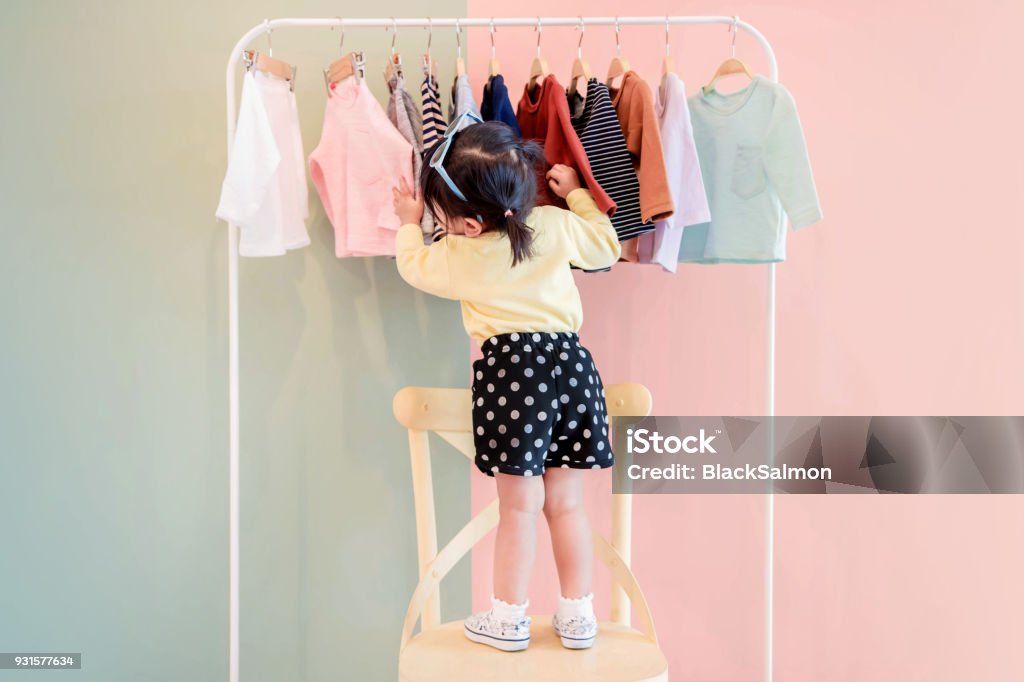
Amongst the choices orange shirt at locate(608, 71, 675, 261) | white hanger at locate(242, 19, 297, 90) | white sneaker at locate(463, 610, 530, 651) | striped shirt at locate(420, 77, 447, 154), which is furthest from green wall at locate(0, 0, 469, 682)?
white sneaker at locate(463, 610, 530, 651)

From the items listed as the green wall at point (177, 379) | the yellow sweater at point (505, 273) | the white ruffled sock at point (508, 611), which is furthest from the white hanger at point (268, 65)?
the white ruffled sock at point (508, 611)

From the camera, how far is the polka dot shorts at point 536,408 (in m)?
1.49

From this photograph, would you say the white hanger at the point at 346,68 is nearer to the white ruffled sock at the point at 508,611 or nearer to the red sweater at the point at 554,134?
the red sweater at the point at 554,134

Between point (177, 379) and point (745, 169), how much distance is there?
1.43 m

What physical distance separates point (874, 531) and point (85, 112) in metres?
2.22

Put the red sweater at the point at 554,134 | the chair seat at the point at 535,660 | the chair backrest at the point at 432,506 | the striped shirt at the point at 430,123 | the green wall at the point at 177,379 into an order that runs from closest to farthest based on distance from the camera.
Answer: the chair seat at the point at 535,660, the chair backrest at the point at 432,506, the red sweater at the point at 554,134, the striped shirt at the point at 430,123, the green wall at the point at 177,379

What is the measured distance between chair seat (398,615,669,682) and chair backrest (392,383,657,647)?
3.3 inches

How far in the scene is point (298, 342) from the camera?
6.99ft

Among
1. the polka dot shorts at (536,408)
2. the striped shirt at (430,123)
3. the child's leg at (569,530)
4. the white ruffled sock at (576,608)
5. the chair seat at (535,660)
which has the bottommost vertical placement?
the chair seat at (535,660)

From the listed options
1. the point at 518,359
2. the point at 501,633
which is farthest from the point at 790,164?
the point at 501,633

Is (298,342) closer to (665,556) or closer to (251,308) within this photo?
(251,308)

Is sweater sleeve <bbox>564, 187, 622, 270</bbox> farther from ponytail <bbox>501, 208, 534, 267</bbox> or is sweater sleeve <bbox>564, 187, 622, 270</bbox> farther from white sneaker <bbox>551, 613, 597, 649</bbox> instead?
white sneaker <bbox>551, 613, 597, 649</bbox>

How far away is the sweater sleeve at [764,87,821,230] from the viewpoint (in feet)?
5.69

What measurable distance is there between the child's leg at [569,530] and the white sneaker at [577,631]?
0.13 ft
